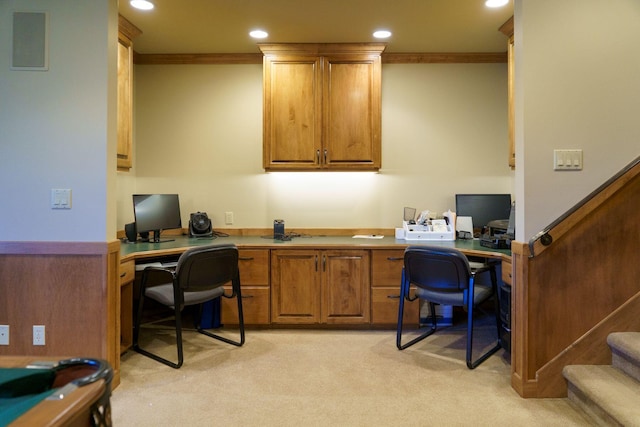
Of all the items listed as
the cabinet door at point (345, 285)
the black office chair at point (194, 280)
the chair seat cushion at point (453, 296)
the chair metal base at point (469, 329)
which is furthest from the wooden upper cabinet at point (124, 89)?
the chair seat cushion at point (453, 296)

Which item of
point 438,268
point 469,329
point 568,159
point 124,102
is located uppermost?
point 124,102

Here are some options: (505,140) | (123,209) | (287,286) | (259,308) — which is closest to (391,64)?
(505,140)

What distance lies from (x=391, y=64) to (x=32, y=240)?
322 cm

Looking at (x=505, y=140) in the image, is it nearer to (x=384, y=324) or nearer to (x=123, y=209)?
(x=384, y=324)

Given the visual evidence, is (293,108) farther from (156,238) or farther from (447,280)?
(447,280)

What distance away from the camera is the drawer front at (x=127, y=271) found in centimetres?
276

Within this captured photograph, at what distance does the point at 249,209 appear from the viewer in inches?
161

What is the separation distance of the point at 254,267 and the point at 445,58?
262 centimetres

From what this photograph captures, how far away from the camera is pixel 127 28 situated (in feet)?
10.9

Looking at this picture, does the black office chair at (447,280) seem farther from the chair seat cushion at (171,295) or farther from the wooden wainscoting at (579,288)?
the chair seat cushion at (171,295)

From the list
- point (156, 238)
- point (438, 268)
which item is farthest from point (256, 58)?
point (438, 268)

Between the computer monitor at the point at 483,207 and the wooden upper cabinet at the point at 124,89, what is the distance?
2931mm

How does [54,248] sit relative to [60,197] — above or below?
below

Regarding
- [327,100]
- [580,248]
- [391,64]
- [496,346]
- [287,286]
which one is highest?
[391,64]
